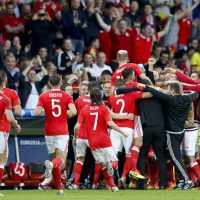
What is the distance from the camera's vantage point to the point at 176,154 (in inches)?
938

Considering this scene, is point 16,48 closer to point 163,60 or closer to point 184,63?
point 163,60

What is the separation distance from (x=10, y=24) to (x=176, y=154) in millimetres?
8648

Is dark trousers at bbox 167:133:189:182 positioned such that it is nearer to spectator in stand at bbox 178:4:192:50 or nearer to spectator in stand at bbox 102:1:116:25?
spectator in stand at bbox 102:1:116:25

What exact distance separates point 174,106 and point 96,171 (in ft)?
6.92

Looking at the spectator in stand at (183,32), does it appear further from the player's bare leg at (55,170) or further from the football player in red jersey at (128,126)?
the player's bare leg at (55,170)

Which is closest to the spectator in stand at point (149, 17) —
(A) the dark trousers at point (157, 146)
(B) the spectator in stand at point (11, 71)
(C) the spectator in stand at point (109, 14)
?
(C) the spectator in stand at point (109, 14)

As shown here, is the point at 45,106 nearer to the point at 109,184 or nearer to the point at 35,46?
the point at 109,184

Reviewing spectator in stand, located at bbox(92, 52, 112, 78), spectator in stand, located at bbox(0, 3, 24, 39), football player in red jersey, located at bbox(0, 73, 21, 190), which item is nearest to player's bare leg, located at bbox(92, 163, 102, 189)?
football player in red jersey, located at bbox(0, 73, 21, 190)

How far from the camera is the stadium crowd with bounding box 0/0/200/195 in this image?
2394cm

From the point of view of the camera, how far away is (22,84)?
28.3 meters

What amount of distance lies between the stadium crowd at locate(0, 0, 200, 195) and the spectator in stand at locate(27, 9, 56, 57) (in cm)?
3

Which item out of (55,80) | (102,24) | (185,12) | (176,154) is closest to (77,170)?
(55,80)

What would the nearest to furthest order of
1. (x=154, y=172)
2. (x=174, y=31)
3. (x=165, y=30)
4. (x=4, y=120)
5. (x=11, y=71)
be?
(x=4, y=120) < (x=154, y=172) < (x=11, y=71) < (x=165, y=30) < (x=174, y=31)

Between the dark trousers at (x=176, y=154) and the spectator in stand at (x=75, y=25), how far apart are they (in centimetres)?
838
